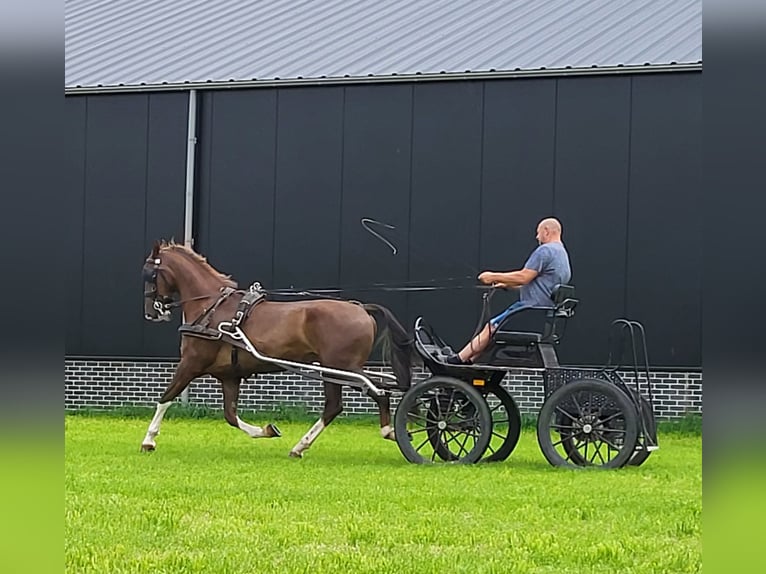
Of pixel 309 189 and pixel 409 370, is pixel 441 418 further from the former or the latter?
pixel 309 189

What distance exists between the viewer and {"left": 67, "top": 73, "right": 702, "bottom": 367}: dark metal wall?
46.9 feet

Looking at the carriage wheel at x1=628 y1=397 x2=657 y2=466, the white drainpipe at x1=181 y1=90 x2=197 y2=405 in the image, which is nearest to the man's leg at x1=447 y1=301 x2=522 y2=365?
the carriage wheel at x1=628 y1=397 x2=657 y2=466

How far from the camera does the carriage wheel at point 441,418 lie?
9.17m

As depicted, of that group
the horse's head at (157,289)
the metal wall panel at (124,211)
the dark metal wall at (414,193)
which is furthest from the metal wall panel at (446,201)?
the horse's head at (157,289)

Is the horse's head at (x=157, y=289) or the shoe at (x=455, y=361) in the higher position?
the horse's head at (x=157, y=289)

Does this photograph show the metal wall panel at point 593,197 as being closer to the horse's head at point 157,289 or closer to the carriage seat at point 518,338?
the carriage seat at point 518,338

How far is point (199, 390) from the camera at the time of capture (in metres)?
15.9

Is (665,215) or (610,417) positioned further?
(665,215)

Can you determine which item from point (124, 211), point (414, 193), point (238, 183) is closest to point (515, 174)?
point (414, 193)

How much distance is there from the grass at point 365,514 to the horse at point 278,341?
1.54ft

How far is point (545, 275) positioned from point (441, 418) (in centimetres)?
136

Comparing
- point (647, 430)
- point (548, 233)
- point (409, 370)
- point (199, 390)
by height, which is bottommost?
point (199, 390)
